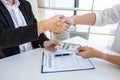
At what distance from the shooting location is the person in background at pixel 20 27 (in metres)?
0.95

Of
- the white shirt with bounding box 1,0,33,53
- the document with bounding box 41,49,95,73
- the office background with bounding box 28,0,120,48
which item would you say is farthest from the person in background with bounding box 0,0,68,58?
the office background with bounding box 28,0,120,48

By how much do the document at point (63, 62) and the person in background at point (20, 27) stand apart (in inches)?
4.4

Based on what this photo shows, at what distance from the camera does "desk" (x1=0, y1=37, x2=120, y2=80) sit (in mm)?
874

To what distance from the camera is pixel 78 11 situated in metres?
2.28

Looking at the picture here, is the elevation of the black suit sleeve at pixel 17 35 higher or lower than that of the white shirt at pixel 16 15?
lower

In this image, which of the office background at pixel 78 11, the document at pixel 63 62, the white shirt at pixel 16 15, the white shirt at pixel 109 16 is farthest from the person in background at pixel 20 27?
the office background at pixel 78 11

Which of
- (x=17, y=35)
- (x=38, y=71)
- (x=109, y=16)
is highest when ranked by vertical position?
(x=109, y=16)

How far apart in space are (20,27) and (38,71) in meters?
0.31

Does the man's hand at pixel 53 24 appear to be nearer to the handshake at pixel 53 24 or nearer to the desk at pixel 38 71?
the handshake at pixel 53 24

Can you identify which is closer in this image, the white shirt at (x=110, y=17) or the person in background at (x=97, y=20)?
the person in background at (x=97, y=20)

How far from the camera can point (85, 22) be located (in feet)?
4.17

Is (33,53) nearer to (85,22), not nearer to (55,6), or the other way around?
(85,22)

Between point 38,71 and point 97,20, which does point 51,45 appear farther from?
point 97,20

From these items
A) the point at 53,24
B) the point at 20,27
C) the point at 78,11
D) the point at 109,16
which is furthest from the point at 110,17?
the point at 78,11
